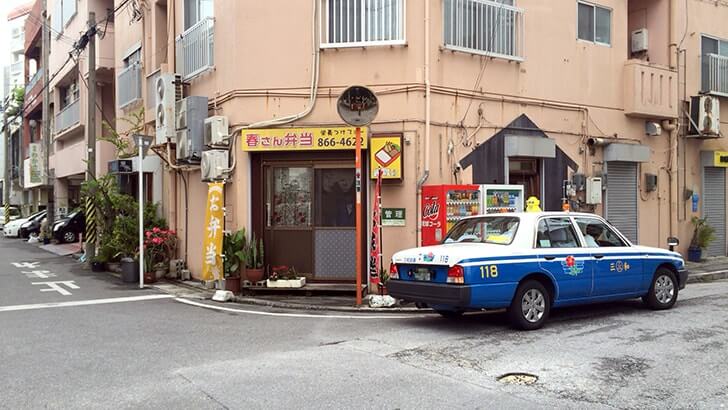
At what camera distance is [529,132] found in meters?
Result: 13.3

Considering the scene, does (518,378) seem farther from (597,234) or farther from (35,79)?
(35,79)

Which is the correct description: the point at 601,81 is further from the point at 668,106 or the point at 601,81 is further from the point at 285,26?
the point at 285,26

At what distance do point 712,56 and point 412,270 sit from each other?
43.1ft

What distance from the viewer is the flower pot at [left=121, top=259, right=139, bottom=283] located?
14.3m

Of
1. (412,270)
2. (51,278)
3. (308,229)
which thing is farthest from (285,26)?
(51,278)

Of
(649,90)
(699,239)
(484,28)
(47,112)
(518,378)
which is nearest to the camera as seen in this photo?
(518,378)

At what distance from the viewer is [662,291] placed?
9766 mm

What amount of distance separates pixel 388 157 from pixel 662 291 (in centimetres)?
500

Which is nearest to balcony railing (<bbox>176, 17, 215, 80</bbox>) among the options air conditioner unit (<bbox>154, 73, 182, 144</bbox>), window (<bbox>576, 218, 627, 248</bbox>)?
air conditioner unit (<bbox>154, 73, 182, 144</bbox>)

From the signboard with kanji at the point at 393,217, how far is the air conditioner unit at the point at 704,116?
30.9 ft

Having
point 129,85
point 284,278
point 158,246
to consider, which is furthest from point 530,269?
point 129,85

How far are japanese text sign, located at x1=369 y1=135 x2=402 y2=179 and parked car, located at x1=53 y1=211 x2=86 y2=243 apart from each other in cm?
1951

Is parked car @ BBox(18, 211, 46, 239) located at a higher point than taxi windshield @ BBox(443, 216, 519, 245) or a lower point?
lower

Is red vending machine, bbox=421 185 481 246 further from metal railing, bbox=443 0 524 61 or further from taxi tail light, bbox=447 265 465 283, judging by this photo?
taxi tail light, bbox=447 265 465 283
